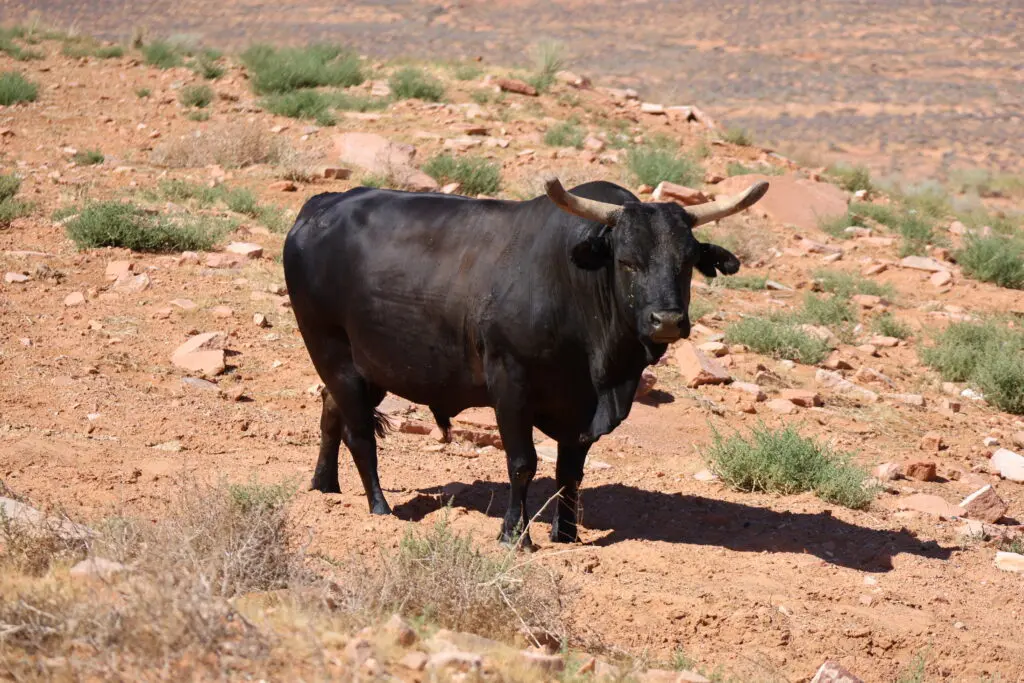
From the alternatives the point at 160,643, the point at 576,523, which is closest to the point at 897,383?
the point at 576,523

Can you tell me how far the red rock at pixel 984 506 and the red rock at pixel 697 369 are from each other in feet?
10.0

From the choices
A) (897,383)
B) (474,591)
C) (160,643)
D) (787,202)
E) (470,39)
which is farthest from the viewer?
(470,39)

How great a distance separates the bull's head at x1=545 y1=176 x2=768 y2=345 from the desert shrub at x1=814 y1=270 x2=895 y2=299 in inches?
346

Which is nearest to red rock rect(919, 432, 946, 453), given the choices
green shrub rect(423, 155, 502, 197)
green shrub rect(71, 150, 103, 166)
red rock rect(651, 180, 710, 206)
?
red rock rect(651, 180, 710, 206)

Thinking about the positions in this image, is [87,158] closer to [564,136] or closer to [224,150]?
[224,150]

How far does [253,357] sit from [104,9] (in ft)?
175

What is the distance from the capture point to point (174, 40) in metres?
25.8

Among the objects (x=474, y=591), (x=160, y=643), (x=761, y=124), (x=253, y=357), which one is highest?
(x=160, y=643)

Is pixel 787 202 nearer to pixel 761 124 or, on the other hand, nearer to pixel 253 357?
pixel 253 357

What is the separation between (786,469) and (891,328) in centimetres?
583

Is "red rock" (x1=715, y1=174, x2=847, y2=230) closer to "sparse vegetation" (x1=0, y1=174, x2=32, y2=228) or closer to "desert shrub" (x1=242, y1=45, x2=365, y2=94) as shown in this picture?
"desert shrub" (x1=242, y1=45, x2=365, y2=94)

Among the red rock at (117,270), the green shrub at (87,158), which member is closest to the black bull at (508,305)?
the red rock at (117,270)

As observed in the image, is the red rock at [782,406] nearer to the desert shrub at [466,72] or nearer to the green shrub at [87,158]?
the green shrub at [87,158]

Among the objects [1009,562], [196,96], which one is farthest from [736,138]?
[1009,562]
